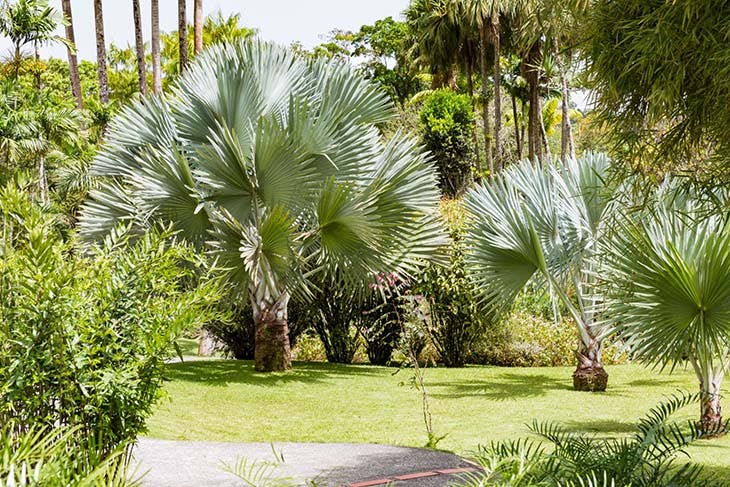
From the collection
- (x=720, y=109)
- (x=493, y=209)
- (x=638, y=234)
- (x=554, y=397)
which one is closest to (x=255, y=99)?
(x=493, y=209)

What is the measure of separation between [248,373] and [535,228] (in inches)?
204

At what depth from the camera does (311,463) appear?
7879 mm

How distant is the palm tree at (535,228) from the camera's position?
11398 mm

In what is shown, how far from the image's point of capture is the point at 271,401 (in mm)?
12008

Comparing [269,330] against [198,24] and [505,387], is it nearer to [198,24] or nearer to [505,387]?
[505,387]

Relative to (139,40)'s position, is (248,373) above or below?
below

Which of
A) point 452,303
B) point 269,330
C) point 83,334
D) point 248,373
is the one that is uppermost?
point 452,303

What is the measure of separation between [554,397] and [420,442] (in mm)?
3852

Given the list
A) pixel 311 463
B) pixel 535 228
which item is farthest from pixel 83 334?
pixel 535 228

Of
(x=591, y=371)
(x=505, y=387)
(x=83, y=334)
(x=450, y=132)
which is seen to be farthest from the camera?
(x=450, y=132)

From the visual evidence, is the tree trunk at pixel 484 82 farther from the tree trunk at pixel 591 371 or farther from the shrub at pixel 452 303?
the tree trunk at pixel 591 371

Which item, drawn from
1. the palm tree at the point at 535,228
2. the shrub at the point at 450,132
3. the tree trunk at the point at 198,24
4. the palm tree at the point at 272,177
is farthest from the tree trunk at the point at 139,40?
the palm tree at the point at 535,228

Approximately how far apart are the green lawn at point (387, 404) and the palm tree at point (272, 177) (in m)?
1.39

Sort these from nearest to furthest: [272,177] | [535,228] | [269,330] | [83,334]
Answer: [83,334]
[535,228]
[272,177]
[269,330]
